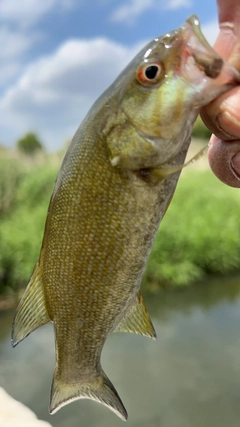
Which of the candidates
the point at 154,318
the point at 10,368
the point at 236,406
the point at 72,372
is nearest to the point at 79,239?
the point at 72,372

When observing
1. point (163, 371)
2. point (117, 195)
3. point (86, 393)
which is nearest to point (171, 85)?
point (117, 195)

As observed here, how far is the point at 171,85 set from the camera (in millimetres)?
1506

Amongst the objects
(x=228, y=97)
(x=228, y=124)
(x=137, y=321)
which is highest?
(x=228, y=97)

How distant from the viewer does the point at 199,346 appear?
307 inches

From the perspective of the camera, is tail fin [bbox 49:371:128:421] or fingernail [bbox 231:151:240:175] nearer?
fingernail [bbox 231:151:240:175]

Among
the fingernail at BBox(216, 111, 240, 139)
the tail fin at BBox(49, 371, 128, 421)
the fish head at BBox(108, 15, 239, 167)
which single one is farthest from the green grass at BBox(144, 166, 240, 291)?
the fish head at BBox(108, 15, 239, 167)

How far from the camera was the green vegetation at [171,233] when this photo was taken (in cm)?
1064

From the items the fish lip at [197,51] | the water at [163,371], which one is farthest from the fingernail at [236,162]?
the water at [163,371]

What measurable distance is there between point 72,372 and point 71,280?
1.62 feet

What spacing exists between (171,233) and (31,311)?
963 cm

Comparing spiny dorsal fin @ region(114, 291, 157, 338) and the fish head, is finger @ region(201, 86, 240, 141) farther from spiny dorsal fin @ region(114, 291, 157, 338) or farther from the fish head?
spiny dorsal fin @ region(114, 291, 157, 338)

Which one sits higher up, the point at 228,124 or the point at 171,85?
the point at 171,85

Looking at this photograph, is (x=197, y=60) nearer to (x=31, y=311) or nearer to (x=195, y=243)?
(x=31, y=311)

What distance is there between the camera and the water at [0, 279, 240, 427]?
6062 mm
